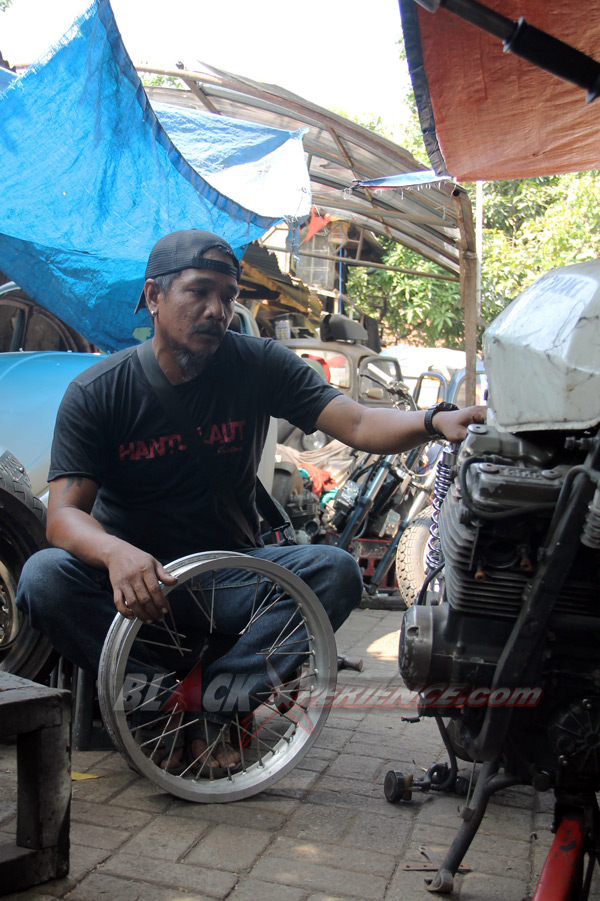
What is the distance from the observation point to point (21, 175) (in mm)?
4449

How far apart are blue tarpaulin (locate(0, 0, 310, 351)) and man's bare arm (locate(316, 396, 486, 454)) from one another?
88.6 inches

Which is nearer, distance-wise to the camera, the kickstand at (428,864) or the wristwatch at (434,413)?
the kickstand at (428,864)

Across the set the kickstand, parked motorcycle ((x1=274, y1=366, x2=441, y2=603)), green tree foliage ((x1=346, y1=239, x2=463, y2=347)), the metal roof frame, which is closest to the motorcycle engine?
the kickstand

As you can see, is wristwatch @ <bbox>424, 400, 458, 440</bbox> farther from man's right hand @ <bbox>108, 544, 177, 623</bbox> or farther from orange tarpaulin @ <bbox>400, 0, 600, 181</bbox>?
orange tarpaulin @ <bbox>400, 0, 600, 181</bbox>

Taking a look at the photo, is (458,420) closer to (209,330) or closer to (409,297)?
(209,330)

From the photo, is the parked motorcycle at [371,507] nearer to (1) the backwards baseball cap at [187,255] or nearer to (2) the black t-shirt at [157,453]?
(2) the black t-shirt at [157,453]

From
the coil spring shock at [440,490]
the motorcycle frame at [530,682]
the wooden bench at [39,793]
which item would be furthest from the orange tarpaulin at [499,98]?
the wooden bench at [39,793]

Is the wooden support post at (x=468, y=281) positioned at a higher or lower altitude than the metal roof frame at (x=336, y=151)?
lower

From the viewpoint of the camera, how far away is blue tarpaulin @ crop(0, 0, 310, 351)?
4.37m

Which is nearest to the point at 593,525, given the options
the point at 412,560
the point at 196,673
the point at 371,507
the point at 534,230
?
the point at 196,673

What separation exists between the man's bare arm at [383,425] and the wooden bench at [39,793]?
1.29m

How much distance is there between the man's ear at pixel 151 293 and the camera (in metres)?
2.91

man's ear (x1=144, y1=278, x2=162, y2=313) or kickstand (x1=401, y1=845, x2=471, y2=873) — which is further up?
man's ear (x1=144, y1=278, x2=162, y2=313)

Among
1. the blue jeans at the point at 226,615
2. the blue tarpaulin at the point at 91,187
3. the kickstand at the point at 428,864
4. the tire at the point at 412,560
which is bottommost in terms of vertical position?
the kickstand at the point at 428,864
